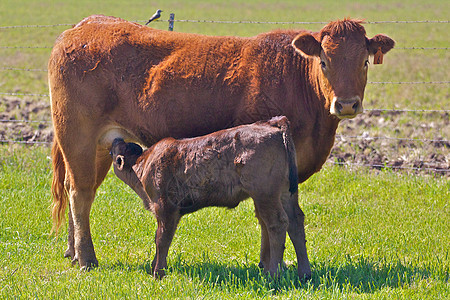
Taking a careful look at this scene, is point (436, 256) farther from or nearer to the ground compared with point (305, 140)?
nearer to the ground

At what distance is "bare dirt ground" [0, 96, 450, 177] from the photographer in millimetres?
9352

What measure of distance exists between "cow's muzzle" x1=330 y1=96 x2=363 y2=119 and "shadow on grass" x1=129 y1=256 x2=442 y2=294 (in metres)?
1.33

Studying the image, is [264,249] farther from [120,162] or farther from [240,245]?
[120,162]

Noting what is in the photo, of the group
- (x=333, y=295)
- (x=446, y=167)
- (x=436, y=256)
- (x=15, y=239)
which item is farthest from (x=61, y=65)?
(x=446, y=167)

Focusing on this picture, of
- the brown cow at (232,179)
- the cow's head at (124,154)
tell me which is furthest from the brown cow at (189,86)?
the brown cow at (232,179)

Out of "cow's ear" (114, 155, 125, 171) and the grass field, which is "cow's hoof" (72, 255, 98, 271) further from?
"cow's ear" (114, 155, 125, 171)

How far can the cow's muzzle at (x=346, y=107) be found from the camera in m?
5.51

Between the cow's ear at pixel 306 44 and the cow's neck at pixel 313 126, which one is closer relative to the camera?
the cow's ear at pixel 306 44

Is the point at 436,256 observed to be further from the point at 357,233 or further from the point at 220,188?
the point at 220,188

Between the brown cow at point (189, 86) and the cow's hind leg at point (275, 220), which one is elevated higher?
the brown cow at point (189, 86)

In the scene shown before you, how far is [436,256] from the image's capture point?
6133 millimetres

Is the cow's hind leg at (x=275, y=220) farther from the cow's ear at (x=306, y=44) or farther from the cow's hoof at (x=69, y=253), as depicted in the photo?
the cow's hoof at (x=69, y=253)

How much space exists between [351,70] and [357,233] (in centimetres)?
205

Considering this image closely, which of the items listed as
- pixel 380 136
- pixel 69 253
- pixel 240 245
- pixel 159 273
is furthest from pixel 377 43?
pixel 380 136
